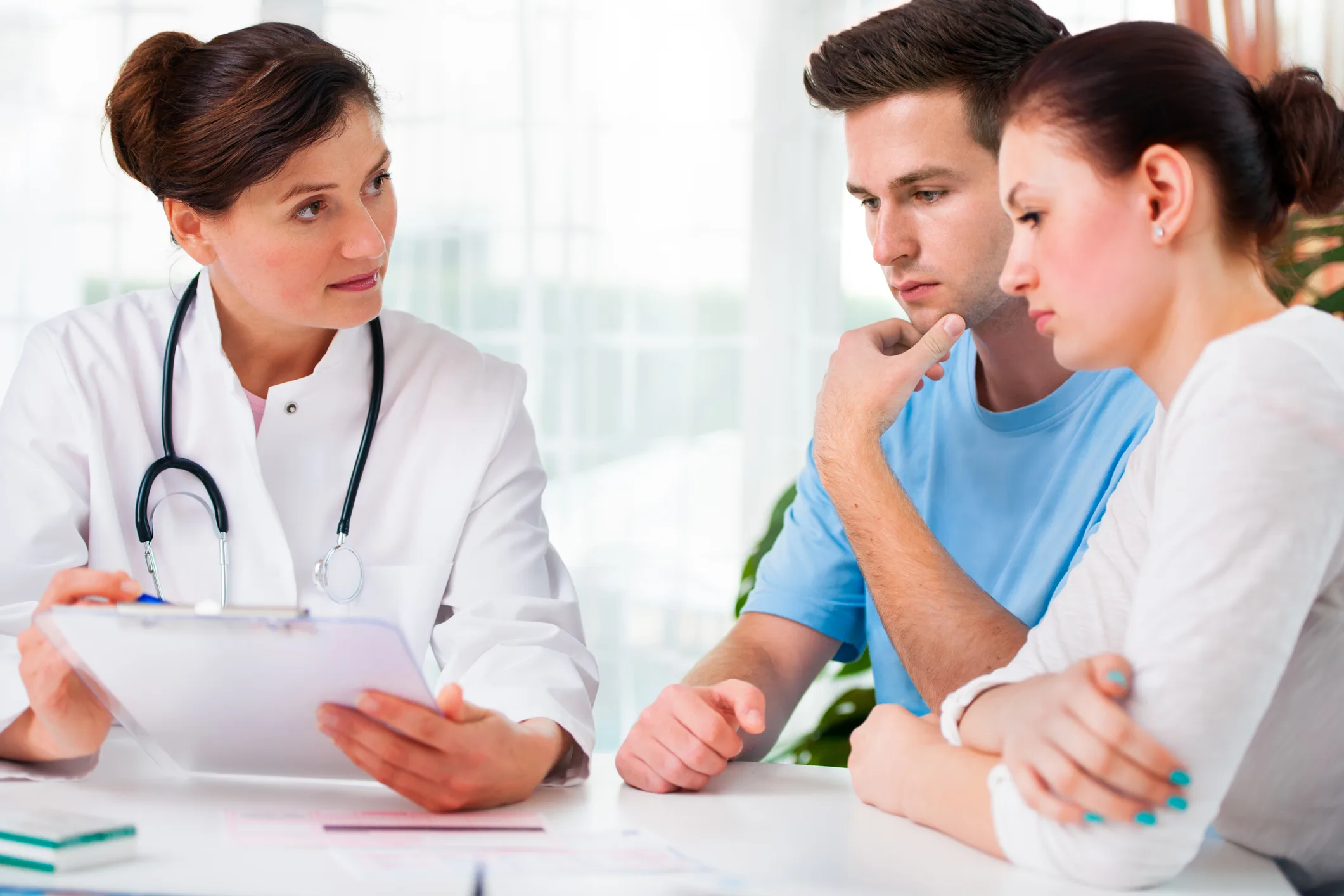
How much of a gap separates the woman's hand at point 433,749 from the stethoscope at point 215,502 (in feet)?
1.43

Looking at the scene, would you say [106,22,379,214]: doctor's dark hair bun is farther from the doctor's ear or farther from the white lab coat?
the white lab coat

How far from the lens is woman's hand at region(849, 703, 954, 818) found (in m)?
0.97

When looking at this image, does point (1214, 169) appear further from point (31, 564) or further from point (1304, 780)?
point (31, 564)

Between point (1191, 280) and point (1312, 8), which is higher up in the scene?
point (1312, 8)

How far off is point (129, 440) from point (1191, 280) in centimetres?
112

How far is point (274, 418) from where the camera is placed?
1438 mm

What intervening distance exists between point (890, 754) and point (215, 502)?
0.80 meters

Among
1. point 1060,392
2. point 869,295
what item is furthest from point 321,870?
point 869,295

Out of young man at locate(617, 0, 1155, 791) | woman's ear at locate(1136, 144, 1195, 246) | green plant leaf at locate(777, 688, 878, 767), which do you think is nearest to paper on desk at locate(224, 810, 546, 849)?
young man at locate(617, 0, 1155, 791)

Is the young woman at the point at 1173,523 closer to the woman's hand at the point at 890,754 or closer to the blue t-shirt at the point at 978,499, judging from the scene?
the woman's hand at the point at 890,754

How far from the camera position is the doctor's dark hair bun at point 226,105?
1.33m

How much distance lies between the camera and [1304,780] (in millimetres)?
882

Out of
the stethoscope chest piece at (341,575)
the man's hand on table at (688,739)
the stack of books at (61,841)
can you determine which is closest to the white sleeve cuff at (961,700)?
the man's hand on table at (688,739)

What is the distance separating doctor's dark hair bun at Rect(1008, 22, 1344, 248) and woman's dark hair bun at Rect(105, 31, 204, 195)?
0.96 metres
